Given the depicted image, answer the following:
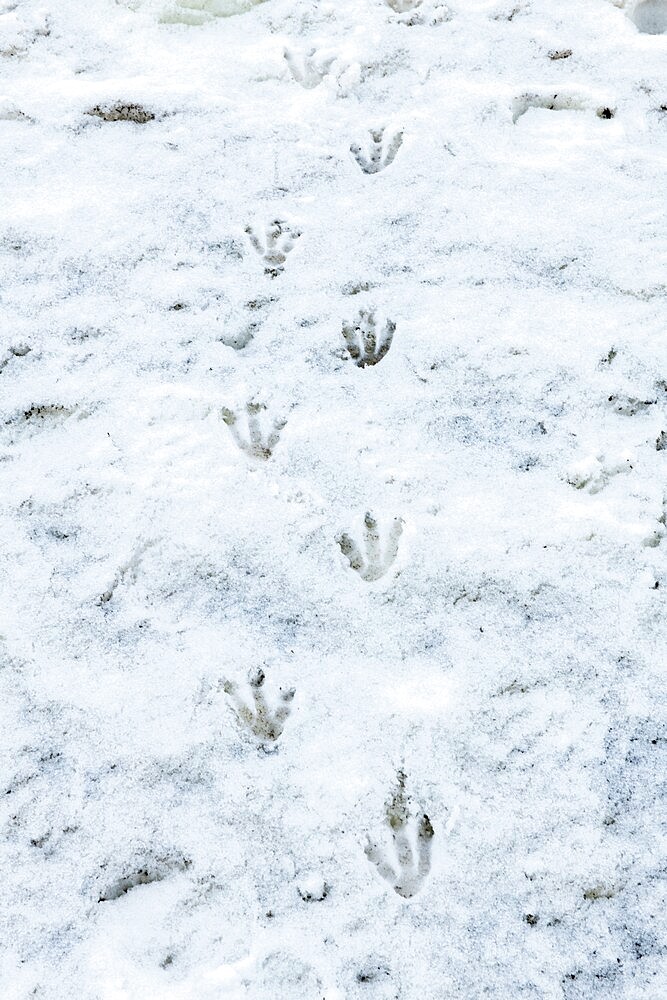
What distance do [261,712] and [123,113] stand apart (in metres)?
1.86

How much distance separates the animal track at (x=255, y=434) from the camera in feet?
5.84

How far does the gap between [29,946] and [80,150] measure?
1.99 m

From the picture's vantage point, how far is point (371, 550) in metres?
1.63

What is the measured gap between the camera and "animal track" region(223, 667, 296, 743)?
1423 millimetres

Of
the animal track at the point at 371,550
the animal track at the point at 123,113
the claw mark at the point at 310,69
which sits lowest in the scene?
the animal track at the point at 371,550

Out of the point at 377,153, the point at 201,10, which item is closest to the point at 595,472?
the point at 377,153

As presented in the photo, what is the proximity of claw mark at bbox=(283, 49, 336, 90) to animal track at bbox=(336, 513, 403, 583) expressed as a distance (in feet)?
Answer: 5.08

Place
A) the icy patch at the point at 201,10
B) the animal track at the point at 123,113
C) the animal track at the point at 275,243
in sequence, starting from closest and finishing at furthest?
the animal track at the point at 275,243
the animal track at the point at 123,113
the icy patch at the point at 201,10

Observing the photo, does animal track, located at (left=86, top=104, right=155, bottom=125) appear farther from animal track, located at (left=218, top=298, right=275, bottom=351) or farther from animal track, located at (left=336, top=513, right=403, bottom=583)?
animal track, located at (left=336, top=513, right=403, bottom=583)

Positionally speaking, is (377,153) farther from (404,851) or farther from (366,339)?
(404,851)

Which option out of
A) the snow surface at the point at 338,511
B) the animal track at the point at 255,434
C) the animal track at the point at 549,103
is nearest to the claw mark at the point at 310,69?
the snow surface at the point at 338,511

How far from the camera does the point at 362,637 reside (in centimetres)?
152

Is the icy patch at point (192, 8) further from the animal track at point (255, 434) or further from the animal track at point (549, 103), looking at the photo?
the animal track at point (255, 434)

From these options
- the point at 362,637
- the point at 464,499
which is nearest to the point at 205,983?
the point at 362,637
